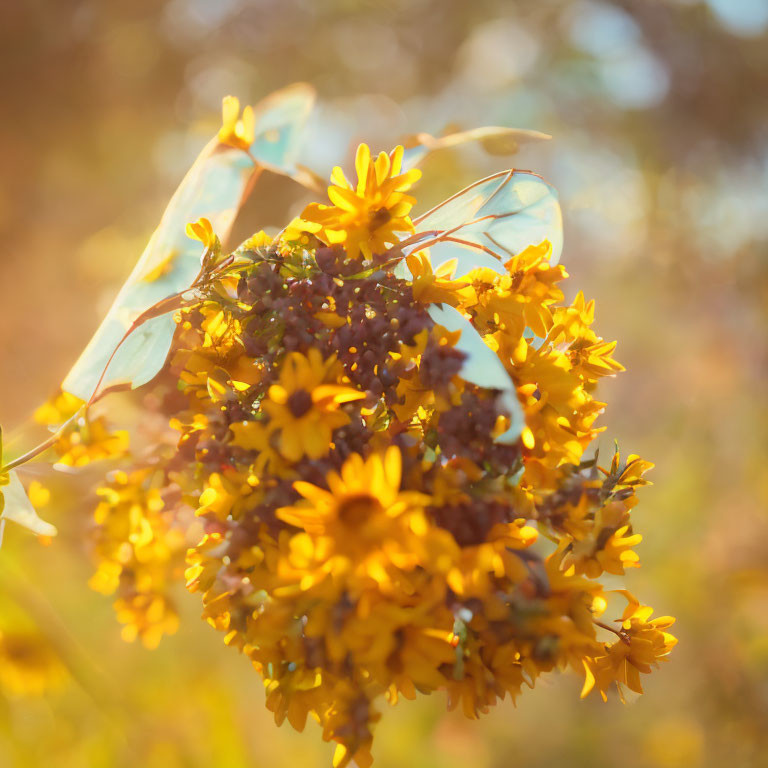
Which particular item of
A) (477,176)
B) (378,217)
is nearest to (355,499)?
(378,217)

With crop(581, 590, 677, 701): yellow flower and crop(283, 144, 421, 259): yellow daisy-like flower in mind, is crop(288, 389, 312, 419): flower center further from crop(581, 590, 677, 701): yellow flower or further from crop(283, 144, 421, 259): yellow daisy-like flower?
crop(581, 590, 677, 701): yellow flower

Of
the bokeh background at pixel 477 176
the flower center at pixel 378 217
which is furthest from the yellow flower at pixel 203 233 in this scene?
the bokeh background at pixel 477 176

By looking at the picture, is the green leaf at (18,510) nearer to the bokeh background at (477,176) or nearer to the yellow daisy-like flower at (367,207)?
the yellow daisy-like flower at (367,207)

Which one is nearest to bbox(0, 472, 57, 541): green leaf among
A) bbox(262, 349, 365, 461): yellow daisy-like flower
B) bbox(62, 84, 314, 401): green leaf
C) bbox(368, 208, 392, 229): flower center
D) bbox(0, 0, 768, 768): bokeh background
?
bbox(62, 84, 314, 401): green leaf

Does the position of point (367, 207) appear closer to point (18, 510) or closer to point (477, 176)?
point (18, 510)

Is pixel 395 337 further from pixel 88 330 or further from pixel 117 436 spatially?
pixel 88 330

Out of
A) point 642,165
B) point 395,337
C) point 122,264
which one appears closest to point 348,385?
point 395,337
